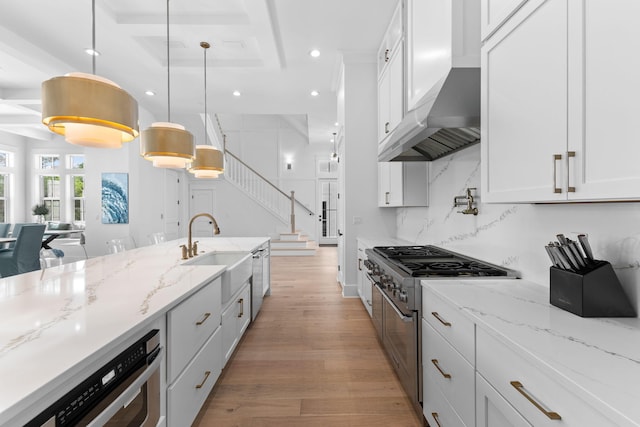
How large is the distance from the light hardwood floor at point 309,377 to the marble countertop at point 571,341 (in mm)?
1013

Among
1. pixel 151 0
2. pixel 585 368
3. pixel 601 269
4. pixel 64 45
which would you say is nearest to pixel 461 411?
pixel 585 368

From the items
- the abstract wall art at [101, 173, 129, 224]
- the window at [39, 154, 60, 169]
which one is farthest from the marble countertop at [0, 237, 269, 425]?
the window at [39, 154, 60, 169]

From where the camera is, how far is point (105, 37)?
3.83 m

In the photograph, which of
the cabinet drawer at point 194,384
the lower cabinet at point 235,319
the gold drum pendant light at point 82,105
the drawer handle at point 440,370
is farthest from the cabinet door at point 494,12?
the lower cabinet at point 235,319

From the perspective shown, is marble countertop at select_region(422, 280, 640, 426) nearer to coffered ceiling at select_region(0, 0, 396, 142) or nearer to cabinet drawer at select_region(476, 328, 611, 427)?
cabinet drawer at select_region(476, 328, 611, 427)

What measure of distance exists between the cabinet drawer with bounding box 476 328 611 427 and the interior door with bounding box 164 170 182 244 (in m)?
7.93

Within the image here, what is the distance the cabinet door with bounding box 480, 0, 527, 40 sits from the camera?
1354 millimetres

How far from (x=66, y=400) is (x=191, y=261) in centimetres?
182

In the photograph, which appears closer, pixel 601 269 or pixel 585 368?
pixel 585 368

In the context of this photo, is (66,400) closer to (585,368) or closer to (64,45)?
(585,368)

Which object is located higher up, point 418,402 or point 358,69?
point 358,69

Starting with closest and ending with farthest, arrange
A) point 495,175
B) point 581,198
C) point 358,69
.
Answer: point 581,198
point 495,175
point 358,69

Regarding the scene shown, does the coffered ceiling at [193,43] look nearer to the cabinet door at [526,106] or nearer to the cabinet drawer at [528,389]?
the cabinet door at [526,106]

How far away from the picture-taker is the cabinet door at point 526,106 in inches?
44.2
